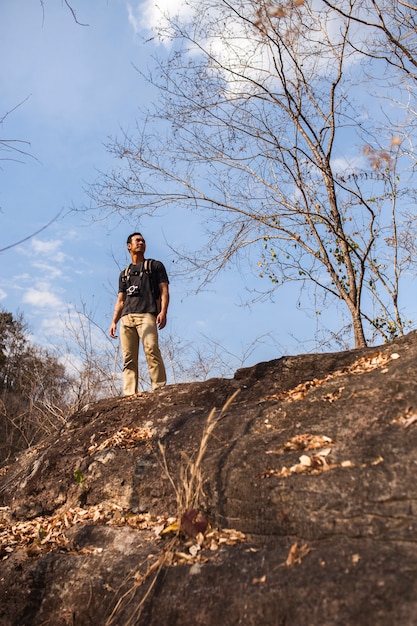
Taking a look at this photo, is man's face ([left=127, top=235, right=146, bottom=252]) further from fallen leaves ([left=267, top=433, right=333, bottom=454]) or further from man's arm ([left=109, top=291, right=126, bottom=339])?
fallen leaves ([left=267, top=433, right=333, bottom=454])

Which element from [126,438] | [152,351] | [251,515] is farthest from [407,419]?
[152,351]

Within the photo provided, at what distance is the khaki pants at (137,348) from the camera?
6297 mm

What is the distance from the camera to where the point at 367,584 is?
7.88 ft

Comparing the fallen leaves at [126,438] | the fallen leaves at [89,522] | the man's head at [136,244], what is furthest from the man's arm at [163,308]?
the fallen leaves at [89,522]

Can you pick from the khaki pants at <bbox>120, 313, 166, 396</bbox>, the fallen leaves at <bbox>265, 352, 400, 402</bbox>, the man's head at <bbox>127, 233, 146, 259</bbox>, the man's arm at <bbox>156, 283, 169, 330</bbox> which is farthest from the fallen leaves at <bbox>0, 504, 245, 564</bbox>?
the man's head at <bbox>127, 233, 146, 259</bbox>

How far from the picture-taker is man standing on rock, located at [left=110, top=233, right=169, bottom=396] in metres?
6.32

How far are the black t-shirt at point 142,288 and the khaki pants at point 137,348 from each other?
0.08m

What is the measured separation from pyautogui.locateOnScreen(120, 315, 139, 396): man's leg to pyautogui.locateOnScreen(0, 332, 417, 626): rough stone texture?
1225mm

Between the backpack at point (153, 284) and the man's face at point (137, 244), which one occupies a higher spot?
the man's face at point (137, 244)

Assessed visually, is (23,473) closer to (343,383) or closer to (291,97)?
(343,383)

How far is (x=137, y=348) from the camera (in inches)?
261

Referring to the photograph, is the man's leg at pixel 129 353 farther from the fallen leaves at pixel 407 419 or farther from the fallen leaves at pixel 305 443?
the fallen leaves at pixel 407 419

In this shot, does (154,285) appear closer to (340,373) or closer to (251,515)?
(340,373)

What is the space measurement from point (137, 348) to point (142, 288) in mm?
729
